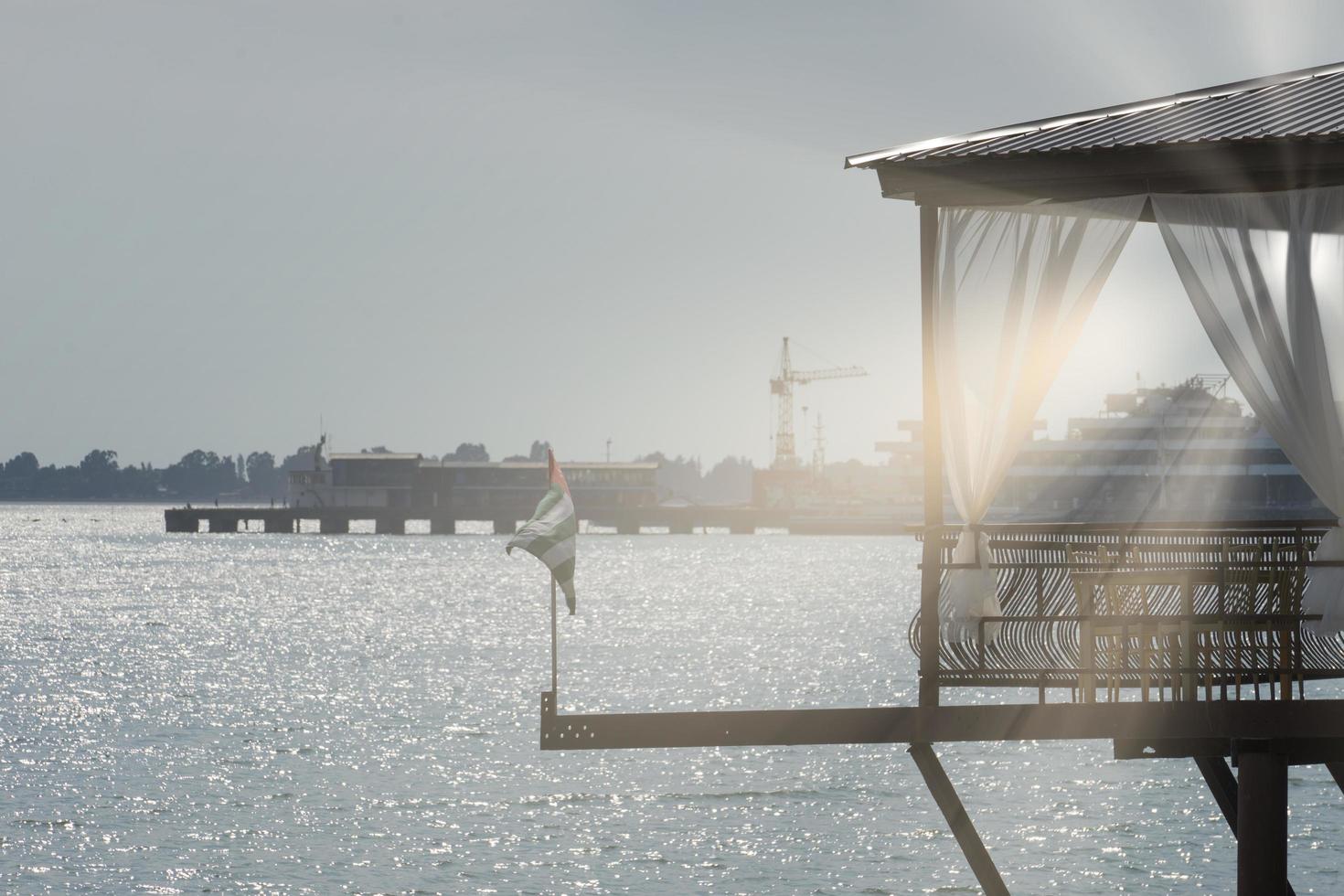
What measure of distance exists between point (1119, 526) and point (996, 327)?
5.76 ft

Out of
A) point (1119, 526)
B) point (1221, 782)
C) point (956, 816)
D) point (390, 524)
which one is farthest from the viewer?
point (390, 524)

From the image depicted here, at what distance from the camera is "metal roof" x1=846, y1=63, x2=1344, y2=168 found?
415 inches

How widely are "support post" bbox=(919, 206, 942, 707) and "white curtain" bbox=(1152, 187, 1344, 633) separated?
1547 mm

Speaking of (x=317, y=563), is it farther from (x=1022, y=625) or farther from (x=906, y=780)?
(x=1022, y=625)

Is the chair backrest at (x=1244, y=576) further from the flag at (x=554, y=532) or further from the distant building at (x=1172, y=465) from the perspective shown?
the distant building at (x=1172, y=465)

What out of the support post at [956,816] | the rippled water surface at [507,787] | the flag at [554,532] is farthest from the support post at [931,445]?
the rippled water surface at [507,787]

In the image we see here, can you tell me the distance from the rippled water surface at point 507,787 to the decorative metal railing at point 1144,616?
11.5m

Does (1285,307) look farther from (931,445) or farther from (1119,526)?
(931,445)

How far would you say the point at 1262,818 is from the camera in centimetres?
1063

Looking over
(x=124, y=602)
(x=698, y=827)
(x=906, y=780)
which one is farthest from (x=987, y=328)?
(x=124, y=602)

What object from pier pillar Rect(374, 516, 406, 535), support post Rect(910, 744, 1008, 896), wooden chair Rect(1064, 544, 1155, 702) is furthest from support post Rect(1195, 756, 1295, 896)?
pier pillar Rect(374, 516, 406, 535)

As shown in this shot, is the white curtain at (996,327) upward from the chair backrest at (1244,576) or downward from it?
upward

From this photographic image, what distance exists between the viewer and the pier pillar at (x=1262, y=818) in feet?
34.6

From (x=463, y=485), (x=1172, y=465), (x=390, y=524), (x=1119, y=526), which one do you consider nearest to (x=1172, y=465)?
(x=1172, y=465)
